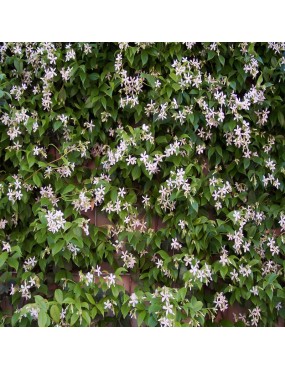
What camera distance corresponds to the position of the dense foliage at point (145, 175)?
2316 mm

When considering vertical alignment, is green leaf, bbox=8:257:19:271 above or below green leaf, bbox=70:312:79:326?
above

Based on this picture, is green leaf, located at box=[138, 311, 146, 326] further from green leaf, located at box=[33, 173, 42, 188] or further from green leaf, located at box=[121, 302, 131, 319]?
green leaf, located at box=[33, 173, 42, 188]

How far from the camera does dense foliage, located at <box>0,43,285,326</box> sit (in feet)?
7.60

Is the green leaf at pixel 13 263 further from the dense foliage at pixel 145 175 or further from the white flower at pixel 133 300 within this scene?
the white flower at pixel 133 300

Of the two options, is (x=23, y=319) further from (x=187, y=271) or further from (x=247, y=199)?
(x=247, y=199)

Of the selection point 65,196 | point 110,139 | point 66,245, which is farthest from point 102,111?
point 66,245

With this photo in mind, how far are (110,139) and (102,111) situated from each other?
0.52ft

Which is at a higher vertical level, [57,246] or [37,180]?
[37,180]

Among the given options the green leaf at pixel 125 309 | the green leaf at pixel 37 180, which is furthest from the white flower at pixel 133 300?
the green leaf at pixel 37 180

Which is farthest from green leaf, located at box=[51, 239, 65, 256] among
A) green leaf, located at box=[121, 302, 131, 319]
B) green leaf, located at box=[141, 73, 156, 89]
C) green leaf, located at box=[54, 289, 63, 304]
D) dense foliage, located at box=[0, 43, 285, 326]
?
green leaf, located at box=[141, 73, 156, 89]

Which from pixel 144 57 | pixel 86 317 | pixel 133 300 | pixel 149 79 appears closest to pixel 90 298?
pixel 86 317

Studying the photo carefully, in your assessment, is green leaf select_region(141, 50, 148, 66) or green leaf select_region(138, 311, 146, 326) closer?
green leaf select_region(138, 311, 146, 326)

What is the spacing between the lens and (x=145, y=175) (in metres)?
2.39

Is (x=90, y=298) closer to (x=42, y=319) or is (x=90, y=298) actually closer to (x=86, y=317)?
(x=86, y=317)
